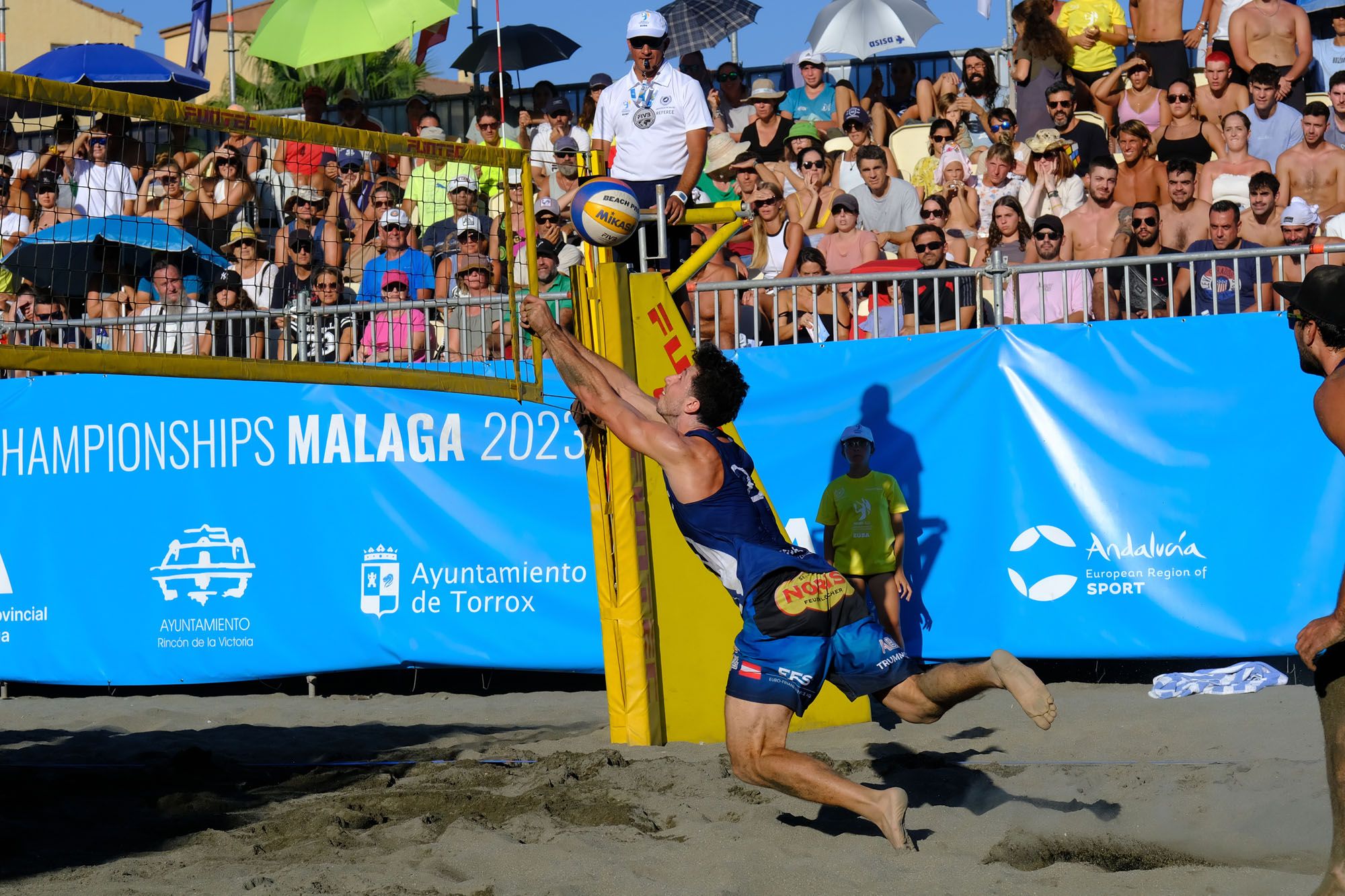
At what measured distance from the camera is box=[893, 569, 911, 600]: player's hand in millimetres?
7770

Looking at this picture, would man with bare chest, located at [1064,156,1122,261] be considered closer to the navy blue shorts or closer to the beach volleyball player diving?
the beach volleyball player diving

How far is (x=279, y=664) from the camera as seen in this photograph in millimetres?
8758

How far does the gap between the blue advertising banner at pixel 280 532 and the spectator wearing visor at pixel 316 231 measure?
886mm

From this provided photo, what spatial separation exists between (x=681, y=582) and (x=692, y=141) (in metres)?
3.26

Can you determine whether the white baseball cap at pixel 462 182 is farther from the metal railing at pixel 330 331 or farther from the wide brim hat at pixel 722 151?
the wide brim hat at pixel 722 151

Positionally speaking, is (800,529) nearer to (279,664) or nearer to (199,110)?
(279,664)

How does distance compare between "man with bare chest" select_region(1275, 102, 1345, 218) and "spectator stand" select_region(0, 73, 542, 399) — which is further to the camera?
"man with bare chest" select_region(1275, 102, 1345, 218)

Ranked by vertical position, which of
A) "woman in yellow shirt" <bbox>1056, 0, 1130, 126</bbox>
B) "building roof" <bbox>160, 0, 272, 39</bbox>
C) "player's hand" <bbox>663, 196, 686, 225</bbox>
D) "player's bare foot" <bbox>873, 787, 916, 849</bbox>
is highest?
"building roof" <bbox>160, 0, 272, 39</bbox>

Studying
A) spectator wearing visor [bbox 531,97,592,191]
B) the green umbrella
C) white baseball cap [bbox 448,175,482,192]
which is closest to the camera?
white baseball cap [bbox 448,175,482,192]

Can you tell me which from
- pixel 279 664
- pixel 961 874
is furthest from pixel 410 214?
pixel 961 874

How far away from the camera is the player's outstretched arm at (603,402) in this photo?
5.13 m

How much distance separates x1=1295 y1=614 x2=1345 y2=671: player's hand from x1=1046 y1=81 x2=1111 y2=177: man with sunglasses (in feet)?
23.6

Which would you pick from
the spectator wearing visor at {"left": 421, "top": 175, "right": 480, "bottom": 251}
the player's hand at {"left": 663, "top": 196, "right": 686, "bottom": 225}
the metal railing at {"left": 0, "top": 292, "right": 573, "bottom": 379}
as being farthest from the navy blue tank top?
the spectator wearing visor at {"left": 421, "top": 175, "right": 480, "bottom": 251}

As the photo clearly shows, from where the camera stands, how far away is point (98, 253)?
33.7ft
